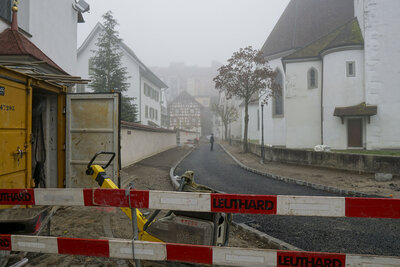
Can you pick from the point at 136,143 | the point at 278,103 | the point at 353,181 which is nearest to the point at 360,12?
the point at 278,103

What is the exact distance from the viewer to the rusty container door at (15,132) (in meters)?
4.55

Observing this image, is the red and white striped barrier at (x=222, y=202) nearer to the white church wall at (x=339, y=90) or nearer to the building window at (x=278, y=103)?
the white church wall at (x=339, y=90)

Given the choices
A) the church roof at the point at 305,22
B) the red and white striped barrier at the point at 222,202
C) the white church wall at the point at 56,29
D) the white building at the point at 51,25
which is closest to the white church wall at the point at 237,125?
the church roof at the point at 305,22

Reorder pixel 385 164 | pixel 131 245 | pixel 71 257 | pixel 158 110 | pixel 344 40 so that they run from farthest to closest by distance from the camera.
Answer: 1. pixel 158 110
2. pixel 344 40
3. pixel 385 164
4. pixel 71 257
5. pixel 131 245

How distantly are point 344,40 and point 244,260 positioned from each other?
23274 mm

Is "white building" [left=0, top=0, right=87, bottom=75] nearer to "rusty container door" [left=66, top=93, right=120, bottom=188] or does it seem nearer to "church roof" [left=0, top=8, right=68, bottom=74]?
"church roof" [left=0, top=8, right=68, bottom=74]

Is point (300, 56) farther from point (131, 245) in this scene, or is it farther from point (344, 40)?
point (131, 245)

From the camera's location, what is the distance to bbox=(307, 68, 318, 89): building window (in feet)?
80.8

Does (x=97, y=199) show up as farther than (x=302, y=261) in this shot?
Yes

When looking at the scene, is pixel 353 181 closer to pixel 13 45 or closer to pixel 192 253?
pixel 192 253

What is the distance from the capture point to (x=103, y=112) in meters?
6.56

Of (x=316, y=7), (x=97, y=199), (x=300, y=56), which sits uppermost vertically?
(x=316, y=7)

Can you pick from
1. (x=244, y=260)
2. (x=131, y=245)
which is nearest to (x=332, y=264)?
(x=244, y=260)

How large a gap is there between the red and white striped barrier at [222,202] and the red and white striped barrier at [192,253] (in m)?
0.36
